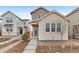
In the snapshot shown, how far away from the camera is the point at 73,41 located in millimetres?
3027

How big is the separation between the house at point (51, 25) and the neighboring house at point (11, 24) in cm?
21

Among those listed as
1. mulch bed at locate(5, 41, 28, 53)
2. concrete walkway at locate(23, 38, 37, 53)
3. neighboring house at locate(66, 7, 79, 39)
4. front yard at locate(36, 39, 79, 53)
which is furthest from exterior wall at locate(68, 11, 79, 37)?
mulch bed at locate(5, 41, 28, 53)

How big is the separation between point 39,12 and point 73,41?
587 millimetres

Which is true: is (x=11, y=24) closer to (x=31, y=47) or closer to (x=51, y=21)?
(x=31, y=47)

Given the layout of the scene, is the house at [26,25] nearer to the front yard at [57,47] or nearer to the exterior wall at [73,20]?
the front yard at [57,47]

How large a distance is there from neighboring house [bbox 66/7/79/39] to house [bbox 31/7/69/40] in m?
0.06

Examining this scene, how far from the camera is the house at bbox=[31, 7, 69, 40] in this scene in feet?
9.84

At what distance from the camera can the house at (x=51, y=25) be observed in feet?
9.84

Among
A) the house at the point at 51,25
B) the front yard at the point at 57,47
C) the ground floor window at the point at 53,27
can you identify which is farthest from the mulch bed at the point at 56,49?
the ground floor window at the point at 53,27

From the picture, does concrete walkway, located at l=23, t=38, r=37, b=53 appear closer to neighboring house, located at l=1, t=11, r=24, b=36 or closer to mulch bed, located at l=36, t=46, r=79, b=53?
mulch bed, located at l=36, t=46, r=79, b=53

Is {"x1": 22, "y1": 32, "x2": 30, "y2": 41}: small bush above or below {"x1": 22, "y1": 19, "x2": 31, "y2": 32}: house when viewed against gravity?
below

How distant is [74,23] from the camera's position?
3.01 m

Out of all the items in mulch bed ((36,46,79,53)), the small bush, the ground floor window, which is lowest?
mulch bed ((36,46,79,53))
